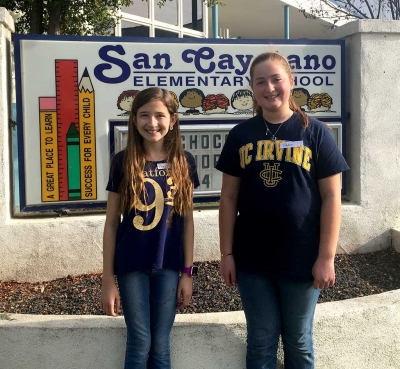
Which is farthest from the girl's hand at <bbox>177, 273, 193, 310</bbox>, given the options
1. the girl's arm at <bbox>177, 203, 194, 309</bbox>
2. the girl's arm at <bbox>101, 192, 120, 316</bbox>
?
the girl's arm at <bbox>101, 192, 120, 316</bbox>

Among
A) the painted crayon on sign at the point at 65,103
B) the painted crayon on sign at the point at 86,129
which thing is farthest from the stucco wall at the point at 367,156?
the painted crayon on sign at the point at 65,103

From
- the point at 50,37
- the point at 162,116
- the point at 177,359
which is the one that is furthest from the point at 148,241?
the point at 50,37

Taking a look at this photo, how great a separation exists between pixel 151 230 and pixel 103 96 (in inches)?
90.7

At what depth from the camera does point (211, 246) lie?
4840mm

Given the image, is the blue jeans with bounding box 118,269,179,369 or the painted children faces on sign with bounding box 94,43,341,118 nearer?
the blue jeans with bounding box 118,269,179,369

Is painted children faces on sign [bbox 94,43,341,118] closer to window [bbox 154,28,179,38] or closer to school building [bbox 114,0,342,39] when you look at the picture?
school building [bbox 114,0,342,39]

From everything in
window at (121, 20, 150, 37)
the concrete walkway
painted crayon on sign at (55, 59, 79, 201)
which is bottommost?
the concrete walkway

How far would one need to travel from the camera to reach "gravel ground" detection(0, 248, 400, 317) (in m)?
3.83

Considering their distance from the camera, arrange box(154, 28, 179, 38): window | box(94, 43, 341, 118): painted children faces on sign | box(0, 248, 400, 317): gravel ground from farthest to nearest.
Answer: box(154, 28, 179, 38): window
box(94, 43, 341, 118): painted children faces on sign
box(0, 248, 400, 317): gravel ground

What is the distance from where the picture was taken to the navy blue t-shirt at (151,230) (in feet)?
8.46

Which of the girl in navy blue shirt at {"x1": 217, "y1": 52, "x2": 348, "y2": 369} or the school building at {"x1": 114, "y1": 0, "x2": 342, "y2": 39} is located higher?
the school building at {"x1": 114, "y1": 0, "x2": 342, "y2": 39}

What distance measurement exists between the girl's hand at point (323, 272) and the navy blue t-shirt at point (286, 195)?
50 mm

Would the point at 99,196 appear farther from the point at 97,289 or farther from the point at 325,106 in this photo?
the point at 325,106

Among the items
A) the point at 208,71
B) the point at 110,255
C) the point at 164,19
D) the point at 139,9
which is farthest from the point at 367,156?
the point at 164,19
